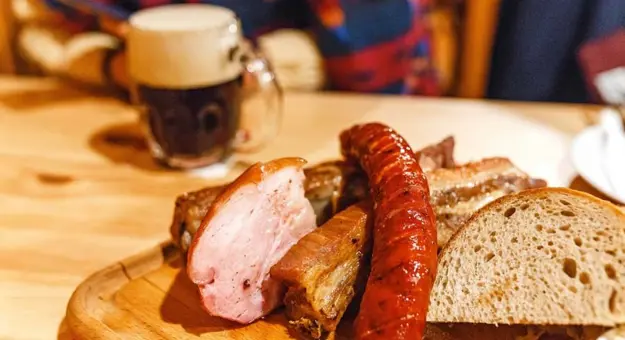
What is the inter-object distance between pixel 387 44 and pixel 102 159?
1142 mm

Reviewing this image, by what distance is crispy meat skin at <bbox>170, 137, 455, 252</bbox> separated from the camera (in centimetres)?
112

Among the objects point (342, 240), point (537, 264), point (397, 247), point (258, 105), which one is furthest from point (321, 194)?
point (258, 105)

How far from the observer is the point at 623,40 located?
2092 millimetres

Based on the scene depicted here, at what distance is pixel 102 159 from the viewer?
1.67 metres

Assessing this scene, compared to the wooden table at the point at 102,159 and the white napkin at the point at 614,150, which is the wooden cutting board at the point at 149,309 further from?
the white napkin at the point at 614,150

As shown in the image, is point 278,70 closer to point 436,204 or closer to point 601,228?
point 436,204

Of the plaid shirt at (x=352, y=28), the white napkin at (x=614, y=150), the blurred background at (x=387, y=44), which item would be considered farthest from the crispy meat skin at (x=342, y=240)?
the plaid shirt at (x=352, y=28)

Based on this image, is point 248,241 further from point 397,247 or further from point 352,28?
point 352,28

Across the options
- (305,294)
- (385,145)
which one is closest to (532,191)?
(385,145)

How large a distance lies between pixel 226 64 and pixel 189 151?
216 mm

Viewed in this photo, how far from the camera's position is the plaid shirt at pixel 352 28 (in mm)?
2314

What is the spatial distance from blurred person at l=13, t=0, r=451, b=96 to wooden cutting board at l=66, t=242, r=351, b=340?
108cm

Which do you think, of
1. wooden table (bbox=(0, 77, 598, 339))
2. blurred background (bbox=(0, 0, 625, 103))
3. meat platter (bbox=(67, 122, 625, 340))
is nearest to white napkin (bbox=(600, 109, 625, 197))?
wooden table (bbox=(0, 77, 598, 339))

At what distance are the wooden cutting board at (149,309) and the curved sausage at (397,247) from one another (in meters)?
0.15
